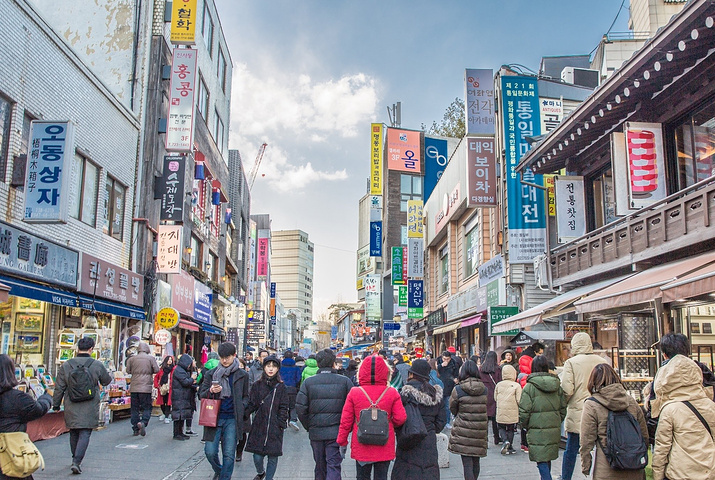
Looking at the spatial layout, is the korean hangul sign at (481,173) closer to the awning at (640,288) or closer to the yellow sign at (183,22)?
the awning at (640,288)

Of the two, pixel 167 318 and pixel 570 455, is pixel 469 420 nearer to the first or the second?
pixel 570 455

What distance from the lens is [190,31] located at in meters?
23.0

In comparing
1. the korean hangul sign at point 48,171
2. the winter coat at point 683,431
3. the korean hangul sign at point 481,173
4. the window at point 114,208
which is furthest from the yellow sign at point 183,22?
the winter coat at point 683,431

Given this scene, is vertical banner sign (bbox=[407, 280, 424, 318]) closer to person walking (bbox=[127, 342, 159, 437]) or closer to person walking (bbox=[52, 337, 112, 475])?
person walking (bbox=[127, 342, 159, 437])

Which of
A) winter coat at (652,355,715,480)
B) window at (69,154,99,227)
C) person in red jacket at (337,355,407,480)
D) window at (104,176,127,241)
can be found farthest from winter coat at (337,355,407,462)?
window at (104,176,127,241)

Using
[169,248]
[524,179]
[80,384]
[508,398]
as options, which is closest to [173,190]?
[169,248]

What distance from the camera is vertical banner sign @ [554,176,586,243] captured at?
16.7 meters

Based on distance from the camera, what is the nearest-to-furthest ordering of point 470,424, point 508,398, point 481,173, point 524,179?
point 470,424, point 508,398, point 524,179, point 481,173

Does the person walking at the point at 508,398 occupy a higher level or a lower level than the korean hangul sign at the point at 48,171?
lower

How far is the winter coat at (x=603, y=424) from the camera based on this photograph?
546 cm

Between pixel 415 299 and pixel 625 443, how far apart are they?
34230mm

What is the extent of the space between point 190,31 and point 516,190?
13.0 meters

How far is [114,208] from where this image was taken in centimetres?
1878

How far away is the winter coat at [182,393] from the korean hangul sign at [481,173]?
12.4 m
